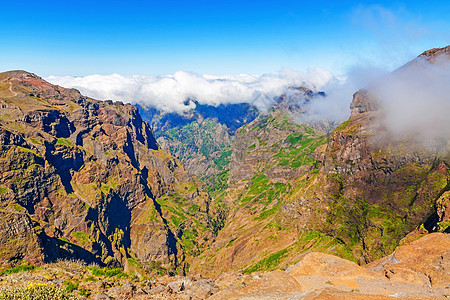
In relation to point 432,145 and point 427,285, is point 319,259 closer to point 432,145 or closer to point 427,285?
point 427,285

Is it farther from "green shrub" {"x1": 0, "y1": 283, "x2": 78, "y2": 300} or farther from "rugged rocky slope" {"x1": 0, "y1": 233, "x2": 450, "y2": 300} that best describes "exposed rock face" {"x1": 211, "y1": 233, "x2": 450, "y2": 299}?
"green shrub" {"x1": 0, "y1": 283, "x2": 78, "y2": 300}

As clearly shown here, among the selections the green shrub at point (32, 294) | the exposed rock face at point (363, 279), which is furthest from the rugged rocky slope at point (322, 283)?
the green shrub at point (32, 294)

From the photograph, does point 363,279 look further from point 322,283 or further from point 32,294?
point 32,294

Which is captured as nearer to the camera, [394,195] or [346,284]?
[346,284]

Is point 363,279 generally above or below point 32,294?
below

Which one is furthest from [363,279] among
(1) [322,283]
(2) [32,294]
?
(2) [32,294]

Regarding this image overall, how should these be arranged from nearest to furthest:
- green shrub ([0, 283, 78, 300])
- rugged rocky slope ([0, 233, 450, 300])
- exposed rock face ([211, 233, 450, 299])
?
green shrub ([0, 283, 78, 300]), exposed rock face ([211, 233, 450, 299]), rugged rocky slope ([0, 233, 450, 300])

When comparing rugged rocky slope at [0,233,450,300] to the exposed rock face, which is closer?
the exposed rock face

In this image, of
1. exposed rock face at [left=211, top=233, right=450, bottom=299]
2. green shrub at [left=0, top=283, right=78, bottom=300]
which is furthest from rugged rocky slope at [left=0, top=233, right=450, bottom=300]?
green shrub at [left=0, top=283, right=78, bottom=300]

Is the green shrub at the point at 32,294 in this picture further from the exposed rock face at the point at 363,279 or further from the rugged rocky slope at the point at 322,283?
the exposed rock face at the point at 363,279

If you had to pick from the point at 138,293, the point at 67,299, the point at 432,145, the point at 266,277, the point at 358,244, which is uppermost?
the point at 432,145

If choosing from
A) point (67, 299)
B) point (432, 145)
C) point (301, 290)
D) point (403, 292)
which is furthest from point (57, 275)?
point (432, 145)
